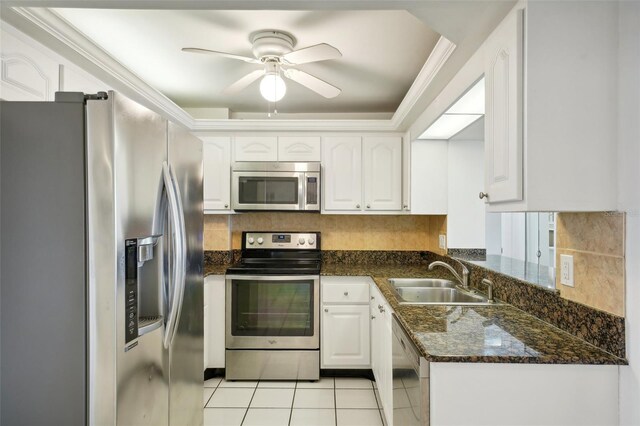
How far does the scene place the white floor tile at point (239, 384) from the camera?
2780 millimetres

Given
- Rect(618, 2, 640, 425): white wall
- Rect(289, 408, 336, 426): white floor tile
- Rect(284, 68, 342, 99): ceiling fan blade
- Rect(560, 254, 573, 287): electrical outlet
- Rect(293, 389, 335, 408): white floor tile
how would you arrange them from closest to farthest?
1. Rect(618, 2, 640, 425): white wall
2. Rect(560, 254, 573, 287): electrical outlet
3. Rect(284, 68, 342, 99): ceiling fan blade
4. Rect(289, 408, 336, 426): white floor tile
5. Rect(293, 389, 335, 408): white floor tile

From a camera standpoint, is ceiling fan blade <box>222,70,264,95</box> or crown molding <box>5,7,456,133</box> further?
ceiling fan blade <box>222,70,264,95</box>

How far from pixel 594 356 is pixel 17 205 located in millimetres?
1891

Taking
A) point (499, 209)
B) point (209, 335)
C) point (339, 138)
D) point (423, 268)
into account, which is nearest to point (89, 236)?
point (499, 209)

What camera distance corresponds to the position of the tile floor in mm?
2314

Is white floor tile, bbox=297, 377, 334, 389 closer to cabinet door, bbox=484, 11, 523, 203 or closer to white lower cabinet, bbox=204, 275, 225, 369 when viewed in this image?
white lower cabinet, bbox=204, 275, 225, 369

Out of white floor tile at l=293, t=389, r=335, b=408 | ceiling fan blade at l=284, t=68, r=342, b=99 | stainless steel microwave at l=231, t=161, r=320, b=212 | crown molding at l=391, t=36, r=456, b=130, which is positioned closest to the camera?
crown molding at l=391, t=36, r=456, b=130

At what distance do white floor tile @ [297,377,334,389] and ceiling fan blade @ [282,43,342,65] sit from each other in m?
2.31

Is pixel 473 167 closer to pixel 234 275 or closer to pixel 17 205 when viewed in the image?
pixel 234 275

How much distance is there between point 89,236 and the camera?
111 cm

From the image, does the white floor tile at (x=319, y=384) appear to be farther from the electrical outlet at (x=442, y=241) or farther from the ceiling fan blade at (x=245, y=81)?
the ceiling fan blade at (x=245, y=81)

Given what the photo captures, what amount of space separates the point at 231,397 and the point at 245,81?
2.18m

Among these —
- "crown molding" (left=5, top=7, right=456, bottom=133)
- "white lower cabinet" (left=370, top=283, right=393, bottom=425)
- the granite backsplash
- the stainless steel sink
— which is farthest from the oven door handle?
"crown molding" (left=5, top=7, right=456, bottom=133)

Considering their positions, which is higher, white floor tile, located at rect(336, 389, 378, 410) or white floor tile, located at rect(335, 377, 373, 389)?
white floor tile, located at rect(336, 389, 378, 410)
